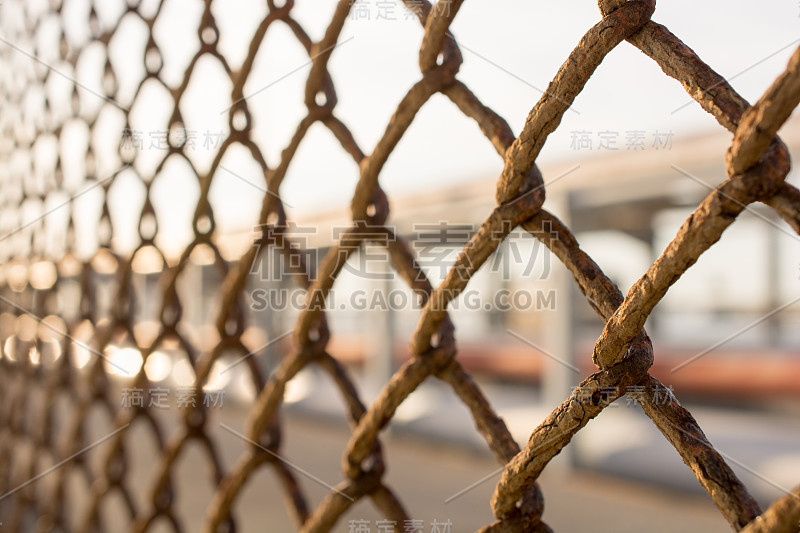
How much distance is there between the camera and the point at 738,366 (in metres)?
2.91

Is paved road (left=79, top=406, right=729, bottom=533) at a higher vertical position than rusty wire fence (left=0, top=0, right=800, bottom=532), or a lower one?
lower

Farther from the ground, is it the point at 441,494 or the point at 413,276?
the point at 413,276

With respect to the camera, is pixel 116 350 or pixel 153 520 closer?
pixel 153 520

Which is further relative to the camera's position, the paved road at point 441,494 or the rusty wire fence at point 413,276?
the paved road at point 441,494

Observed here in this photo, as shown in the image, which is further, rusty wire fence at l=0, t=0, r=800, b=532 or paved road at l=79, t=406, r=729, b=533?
paved road at l=79, t=406, r=729, b=533

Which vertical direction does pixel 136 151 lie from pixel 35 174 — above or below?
below

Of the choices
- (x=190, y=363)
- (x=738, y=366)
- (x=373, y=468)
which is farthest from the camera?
(x=738, y=366)

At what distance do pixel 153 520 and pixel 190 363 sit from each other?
156 mm

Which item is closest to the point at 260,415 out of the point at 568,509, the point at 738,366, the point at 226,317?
the point at 226,317

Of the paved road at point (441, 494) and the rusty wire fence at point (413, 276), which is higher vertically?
the rusty wire fence at point (413, 276)

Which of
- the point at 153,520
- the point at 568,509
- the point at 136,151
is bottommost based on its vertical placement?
the point at 568,509

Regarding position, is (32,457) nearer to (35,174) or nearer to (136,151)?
(35,174)

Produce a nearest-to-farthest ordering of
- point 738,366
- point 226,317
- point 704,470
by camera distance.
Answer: point 704,470 < point 226,317 < point 738,366

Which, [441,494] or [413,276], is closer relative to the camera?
[413,276]
